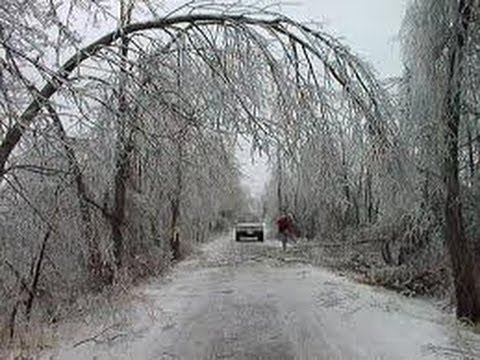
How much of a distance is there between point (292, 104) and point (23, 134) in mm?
2797

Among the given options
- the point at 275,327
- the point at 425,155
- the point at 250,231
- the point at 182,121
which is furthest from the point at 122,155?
the point at 250,231

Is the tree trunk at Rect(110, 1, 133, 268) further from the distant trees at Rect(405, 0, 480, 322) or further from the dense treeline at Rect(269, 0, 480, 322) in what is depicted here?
the distant trees at Rect(405, 0, 480, 322)

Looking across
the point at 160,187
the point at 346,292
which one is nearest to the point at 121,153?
the point at 160,187

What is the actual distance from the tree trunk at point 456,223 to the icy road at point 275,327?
0.51m

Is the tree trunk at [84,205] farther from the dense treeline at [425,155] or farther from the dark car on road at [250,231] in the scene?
the dark car on road at [250,231]

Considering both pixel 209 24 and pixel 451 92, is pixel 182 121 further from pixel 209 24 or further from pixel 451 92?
pixel 451 92

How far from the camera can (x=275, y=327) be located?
14.6 meters

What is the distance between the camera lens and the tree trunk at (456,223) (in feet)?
49.1

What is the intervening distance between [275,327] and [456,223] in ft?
13.2

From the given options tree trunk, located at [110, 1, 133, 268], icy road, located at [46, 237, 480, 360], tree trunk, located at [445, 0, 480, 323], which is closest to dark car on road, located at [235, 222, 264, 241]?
icy road, located at [46, 237, 480, 360]

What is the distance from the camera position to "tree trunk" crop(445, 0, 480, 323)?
14977 mm

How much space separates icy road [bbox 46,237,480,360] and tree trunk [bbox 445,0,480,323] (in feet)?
1.69

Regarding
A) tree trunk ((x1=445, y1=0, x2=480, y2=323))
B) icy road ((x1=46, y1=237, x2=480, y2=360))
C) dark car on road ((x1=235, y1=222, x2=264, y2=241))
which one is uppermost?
dark car on road ((x1=235, y1=222, x2=264, y2=241))

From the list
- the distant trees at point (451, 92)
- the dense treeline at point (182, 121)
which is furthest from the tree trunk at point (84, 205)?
the distant trees at point (451, 92)
